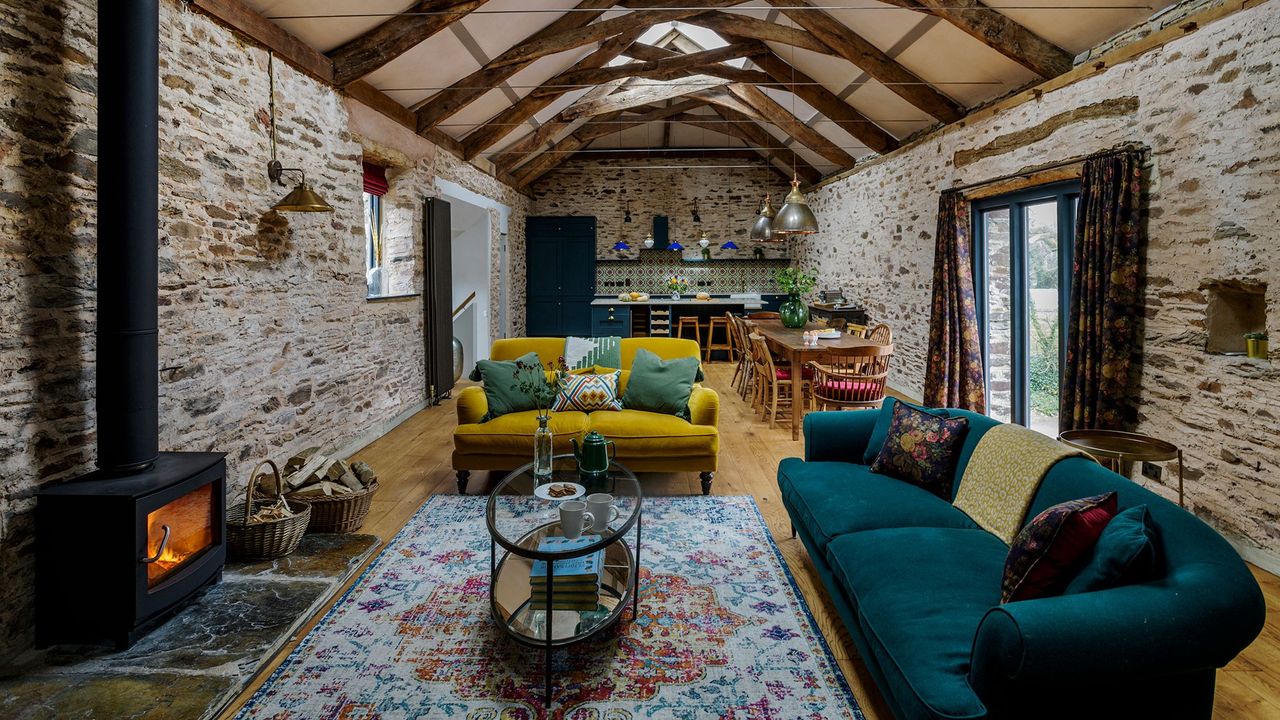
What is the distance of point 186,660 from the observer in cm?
249

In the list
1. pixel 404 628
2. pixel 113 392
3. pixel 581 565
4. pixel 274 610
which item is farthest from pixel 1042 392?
→ pixel 113 392

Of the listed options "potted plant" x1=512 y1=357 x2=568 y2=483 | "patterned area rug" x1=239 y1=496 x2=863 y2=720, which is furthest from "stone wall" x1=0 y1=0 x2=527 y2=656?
"potted plant" x1=512 y1=357 x2=568 y2=483

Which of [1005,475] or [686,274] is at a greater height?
[686,274]

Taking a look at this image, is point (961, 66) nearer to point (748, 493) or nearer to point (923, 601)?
point (748, 493)

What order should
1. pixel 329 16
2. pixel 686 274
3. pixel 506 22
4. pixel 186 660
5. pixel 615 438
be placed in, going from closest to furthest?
pixel 186 660
pixel 615 438
pixel 329 16
pixel 506 22
pixel 686 274

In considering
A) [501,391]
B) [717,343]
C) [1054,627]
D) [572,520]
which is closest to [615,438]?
[501,391]

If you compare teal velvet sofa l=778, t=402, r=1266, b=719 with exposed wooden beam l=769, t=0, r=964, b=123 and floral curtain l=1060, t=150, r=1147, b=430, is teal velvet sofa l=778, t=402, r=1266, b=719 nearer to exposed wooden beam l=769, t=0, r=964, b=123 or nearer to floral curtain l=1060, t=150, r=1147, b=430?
floral curtain l=1060, t=150, r=1147, b=430

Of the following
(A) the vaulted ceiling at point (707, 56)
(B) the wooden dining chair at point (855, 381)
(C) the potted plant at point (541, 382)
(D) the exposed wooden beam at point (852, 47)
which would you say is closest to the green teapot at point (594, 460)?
(C) the potted plant at point (541, 382)

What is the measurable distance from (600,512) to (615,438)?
158 cm

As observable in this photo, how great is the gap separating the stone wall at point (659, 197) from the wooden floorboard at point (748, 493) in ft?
18.5

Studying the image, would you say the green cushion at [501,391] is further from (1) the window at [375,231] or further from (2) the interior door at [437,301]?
(2) the interior door at [437,301]

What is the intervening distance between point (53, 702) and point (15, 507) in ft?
2.48

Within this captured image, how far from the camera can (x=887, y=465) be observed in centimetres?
330

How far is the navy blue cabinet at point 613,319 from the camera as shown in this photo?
38.4 ft
